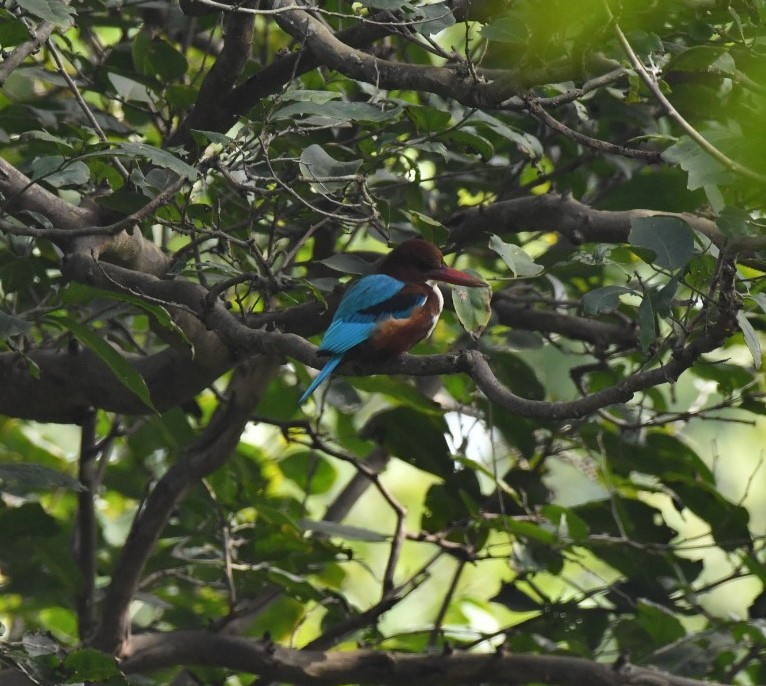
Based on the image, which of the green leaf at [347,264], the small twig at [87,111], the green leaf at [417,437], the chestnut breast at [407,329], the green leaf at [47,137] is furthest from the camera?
the green leaf at [417,437]

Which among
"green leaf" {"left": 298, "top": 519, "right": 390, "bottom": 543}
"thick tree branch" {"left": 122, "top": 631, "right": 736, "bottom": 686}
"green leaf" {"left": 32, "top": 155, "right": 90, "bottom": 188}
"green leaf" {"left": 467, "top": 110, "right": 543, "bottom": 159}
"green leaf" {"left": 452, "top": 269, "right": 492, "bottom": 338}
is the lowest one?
"thick tree branch" {"left": 122, "top": 631, "right": 736, "bottom": 686}

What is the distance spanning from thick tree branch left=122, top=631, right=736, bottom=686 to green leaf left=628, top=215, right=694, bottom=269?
55.9 inches

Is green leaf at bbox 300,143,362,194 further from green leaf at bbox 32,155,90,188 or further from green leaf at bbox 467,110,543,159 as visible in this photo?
green leaf at bbox 32,155,90,188

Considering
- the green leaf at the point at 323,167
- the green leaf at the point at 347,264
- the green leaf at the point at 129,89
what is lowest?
the green leaf at the point at 347,264

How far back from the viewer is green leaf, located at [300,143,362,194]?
261cm

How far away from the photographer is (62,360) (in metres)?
3.02

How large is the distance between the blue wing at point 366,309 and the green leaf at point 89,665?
34.5 inches

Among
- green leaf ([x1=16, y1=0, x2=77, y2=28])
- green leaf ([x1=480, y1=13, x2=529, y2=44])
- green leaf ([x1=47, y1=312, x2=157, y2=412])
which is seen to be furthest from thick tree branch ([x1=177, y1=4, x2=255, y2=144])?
green leaf ([x1=480, y1=13, x2=529, y2=44])

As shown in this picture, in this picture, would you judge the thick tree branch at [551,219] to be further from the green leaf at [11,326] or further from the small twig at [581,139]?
the green leaf at [11,326]

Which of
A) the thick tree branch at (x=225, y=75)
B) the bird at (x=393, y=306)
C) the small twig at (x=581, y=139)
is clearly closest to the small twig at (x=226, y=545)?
the bird at (x=393, y=306)

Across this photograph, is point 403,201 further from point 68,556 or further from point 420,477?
point 420,477

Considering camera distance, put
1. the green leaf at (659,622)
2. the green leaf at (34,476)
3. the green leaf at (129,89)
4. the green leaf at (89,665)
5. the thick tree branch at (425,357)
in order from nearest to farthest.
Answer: the thick tree branch at (425,357) < the green leaf at (89,665) < the green leaf at (34,476) < the green leaf at (129,89) < the green leaf at (659,622)

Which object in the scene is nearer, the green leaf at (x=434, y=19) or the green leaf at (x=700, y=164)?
the green leaf at (x=700, y=164)

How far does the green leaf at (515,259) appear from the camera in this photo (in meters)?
2.45
